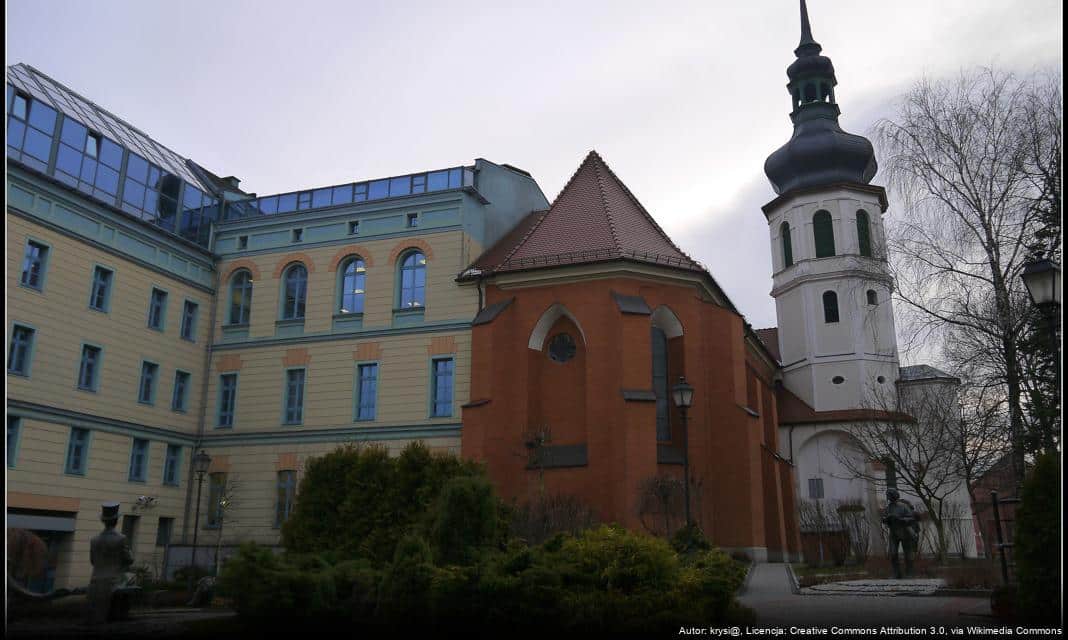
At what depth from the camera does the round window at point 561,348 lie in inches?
1063

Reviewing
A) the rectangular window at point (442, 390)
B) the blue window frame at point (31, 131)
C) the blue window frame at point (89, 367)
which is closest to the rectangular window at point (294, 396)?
the rectangular window at point (442, 390)

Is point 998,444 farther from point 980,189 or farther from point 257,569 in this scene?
point 257,569

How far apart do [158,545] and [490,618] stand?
22.1m

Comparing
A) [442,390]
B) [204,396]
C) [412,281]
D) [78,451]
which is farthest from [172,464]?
[412,281]

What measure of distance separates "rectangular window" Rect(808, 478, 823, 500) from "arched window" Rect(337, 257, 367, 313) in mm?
21898

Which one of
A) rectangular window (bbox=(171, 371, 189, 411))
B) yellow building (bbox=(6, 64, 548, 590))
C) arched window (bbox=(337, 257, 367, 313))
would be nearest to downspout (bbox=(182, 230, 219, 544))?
yellow building (bbox=(6, 64, 548, 590))

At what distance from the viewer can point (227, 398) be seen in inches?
1230

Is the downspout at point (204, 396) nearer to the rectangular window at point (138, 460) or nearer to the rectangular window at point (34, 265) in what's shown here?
the rectangular window at point (138, 460)

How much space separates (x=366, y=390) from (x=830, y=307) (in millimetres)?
23086

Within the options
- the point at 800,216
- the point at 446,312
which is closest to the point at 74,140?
the point at 446,312

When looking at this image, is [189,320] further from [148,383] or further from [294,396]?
[294,396]

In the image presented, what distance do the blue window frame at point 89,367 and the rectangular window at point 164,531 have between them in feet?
17.6

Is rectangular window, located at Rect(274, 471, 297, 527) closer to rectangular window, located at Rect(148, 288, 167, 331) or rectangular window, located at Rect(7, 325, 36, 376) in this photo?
rectangular window, located at Rect(148, 288, 167, 331)

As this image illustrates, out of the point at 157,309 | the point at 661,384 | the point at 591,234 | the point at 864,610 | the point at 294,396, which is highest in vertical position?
the point at 591,234
